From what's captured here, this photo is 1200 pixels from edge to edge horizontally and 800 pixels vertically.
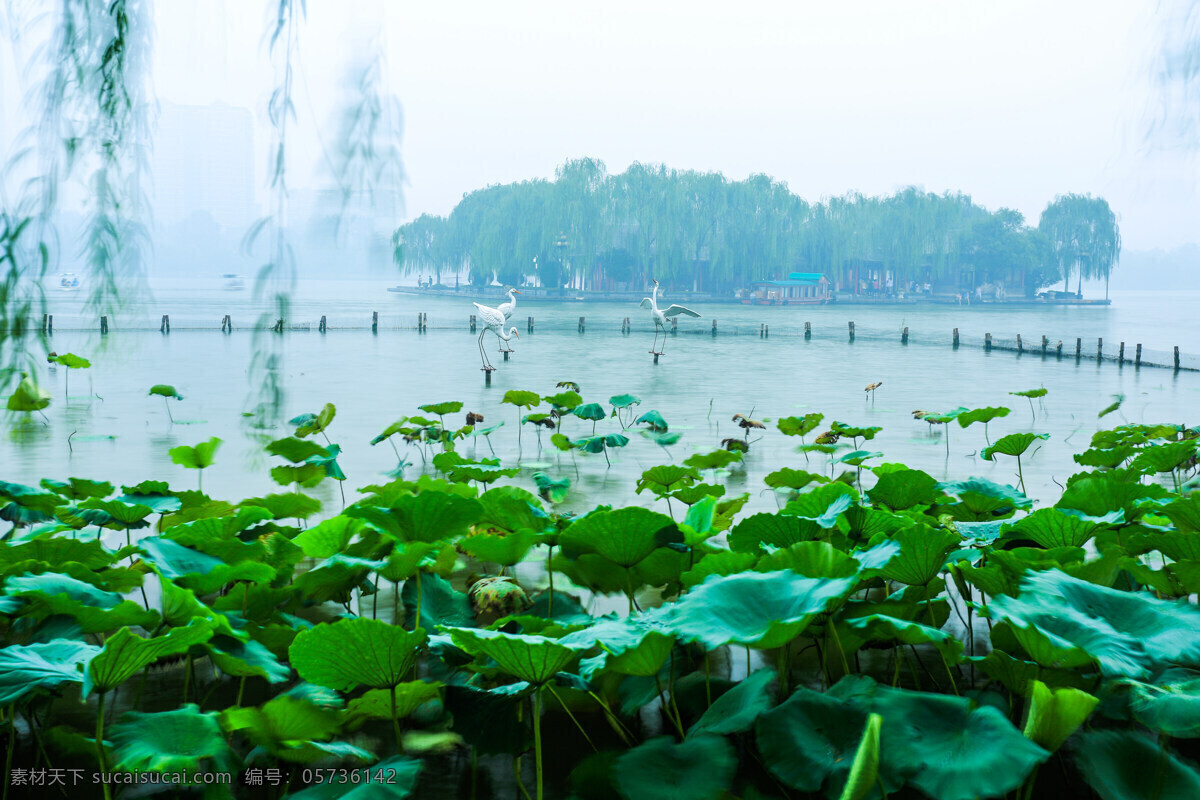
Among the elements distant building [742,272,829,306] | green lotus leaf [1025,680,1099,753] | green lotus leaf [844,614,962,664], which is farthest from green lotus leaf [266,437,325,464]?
distant building [742,272,829,306]

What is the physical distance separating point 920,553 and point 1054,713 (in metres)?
0.28

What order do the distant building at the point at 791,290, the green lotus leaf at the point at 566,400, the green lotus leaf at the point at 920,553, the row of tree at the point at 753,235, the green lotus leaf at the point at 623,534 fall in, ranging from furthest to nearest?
the distant building at the point at 791,290 → the row of tree at the point at 753,235 → the green lotus leaf at the point at 566,400 → the green lotus leaf at the point at 623,534 → the green lotus leaf at the point at 920,553

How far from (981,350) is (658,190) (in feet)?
99.4

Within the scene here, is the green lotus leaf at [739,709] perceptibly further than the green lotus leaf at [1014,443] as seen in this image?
No

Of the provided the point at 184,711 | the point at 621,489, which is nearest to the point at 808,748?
the point at 184,711

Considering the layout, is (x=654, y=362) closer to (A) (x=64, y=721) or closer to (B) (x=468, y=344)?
(B) (x=468, y=344)

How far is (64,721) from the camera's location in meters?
1.04

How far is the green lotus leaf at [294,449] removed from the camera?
73.3 inches

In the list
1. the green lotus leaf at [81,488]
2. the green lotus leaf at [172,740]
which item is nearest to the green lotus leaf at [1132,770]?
the green lotus leaf at [172,740]

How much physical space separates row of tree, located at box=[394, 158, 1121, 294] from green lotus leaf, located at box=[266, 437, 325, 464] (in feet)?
118

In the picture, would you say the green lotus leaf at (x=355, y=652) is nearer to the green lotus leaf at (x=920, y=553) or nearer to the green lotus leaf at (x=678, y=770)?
the green lotus leaf at (x=678, y=770)

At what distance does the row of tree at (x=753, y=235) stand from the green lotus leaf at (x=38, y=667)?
3714cm

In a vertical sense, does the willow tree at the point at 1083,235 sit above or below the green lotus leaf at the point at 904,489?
above

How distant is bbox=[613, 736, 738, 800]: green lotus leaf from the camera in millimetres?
725
